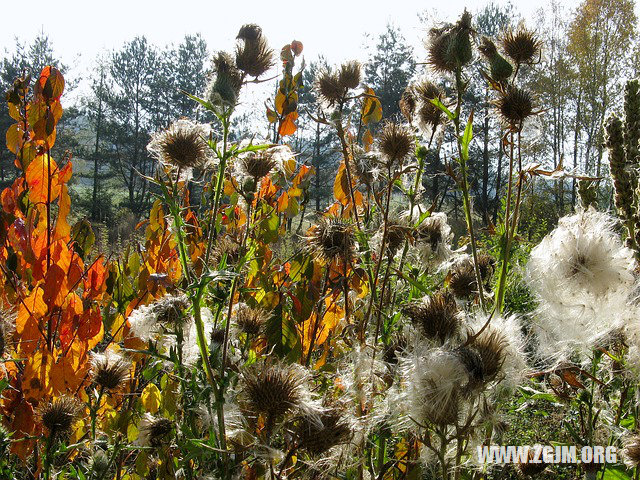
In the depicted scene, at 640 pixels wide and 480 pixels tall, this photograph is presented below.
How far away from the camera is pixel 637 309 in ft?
4.32

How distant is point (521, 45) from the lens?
180 cm

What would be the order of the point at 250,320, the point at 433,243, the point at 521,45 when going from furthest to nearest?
the point at 433,243 → the point at 250,320 → the point at 521,45

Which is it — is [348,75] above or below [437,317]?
above

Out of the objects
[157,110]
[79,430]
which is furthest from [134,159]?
[79,430]

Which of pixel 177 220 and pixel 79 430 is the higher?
pixel 177 220

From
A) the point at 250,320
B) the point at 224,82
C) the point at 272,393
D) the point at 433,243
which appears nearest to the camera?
the point at 272,393

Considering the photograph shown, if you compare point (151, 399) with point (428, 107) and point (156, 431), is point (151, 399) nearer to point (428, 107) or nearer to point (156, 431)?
point (156, 431)

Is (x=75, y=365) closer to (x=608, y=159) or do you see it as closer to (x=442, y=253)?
(x=442, y=253)

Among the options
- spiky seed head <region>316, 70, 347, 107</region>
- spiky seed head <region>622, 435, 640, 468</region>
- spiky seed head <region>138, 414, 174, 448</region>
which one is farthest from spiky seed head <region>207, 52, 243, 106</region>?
spiky seed head <region>622, 435, 640, 468</region>

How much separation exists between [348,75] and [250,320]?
1.01m

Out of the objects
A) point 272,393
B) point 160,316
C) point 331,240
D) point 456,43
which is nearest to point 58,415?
point 160,316

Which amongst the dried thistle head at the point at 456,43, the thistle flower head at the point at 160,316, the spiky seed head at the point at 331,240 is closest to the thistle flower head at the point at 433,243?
the spiky seed head at the point at 331,240

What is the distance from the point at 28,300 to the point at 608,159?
2.04 meters

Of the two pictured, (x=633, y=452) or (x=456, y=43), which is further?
(x=456, y=43)
